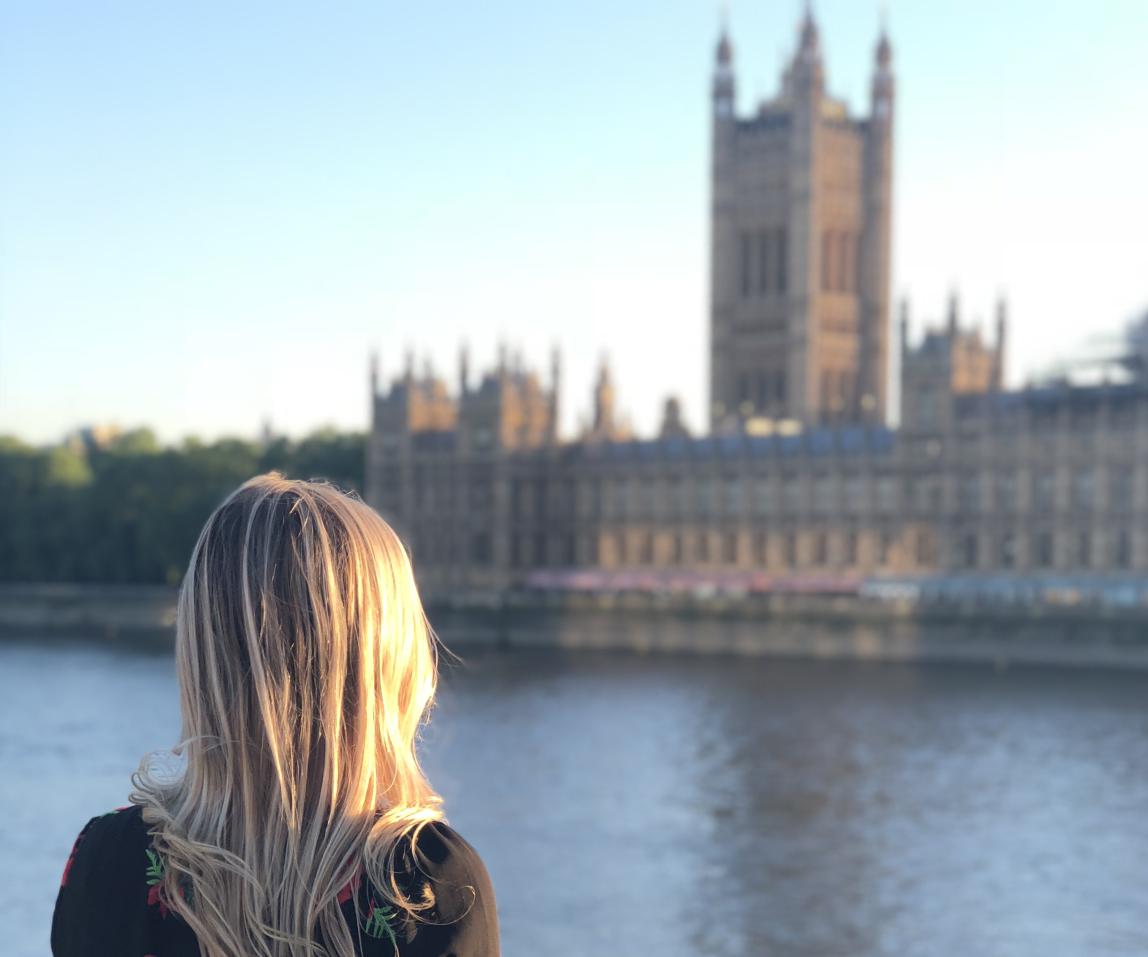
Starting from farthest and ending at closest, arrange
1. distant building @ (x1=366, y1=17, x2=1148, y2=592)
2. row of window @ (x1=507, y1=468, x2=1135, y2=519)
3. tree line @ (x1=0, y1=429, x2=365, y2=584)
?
tree line @ (x1=0, y1=429, x2=365, y2=584), distant building @ (x1=366, y1=17, x2=1148, y2=592), row of window @ (x1=507, y1=468, x2=1135, y2=519)

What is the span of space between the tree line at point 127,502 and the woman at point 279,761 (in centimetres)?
8385

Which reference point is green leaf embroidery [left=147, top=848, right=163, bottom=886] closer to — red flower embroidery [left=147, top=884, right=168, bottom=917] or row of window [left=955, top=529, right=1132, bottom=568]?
red flower embroidery [left=147, top=884, right=168, bottom=917]

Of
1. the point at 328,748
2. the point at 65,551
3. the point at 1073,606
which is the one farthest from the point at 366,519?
the point at 65,551

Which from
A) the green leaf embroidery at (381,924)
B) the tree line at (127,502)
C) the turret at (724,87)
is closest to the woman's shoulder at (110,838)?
the green leaf embroidery at (381,924)

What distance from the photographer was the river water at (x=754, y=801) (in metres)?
23.7

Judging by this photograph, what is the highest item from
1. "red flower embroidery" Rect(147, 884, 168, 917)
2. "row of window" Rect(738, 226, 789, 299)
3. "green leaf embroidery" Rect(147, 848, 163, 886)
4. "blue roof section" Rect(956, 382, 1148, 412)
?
"row of window" Rect(738, 226, 789, 299)

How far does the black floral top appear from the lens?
235 cm

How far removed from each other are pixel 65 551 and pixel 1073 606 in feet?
183

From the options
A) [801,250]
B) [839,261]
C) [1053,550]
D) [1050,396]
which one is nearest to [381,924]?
[1053,550]

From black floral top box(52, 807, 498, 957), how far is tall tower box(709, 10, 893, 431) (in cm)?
9945

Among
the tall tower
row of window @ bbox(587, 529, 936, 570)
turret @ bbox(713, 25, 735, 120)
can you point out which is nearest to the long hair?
row of window @ bbox(587, 529, 936, 570)

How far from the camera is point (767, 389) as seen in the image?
341 feet

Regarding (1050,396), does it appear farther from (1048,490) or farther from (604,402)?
(604,402)

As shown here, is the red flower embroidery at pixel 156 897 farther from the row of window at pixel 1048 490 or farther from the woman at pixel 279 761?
the row of window at pixel 1048 490
